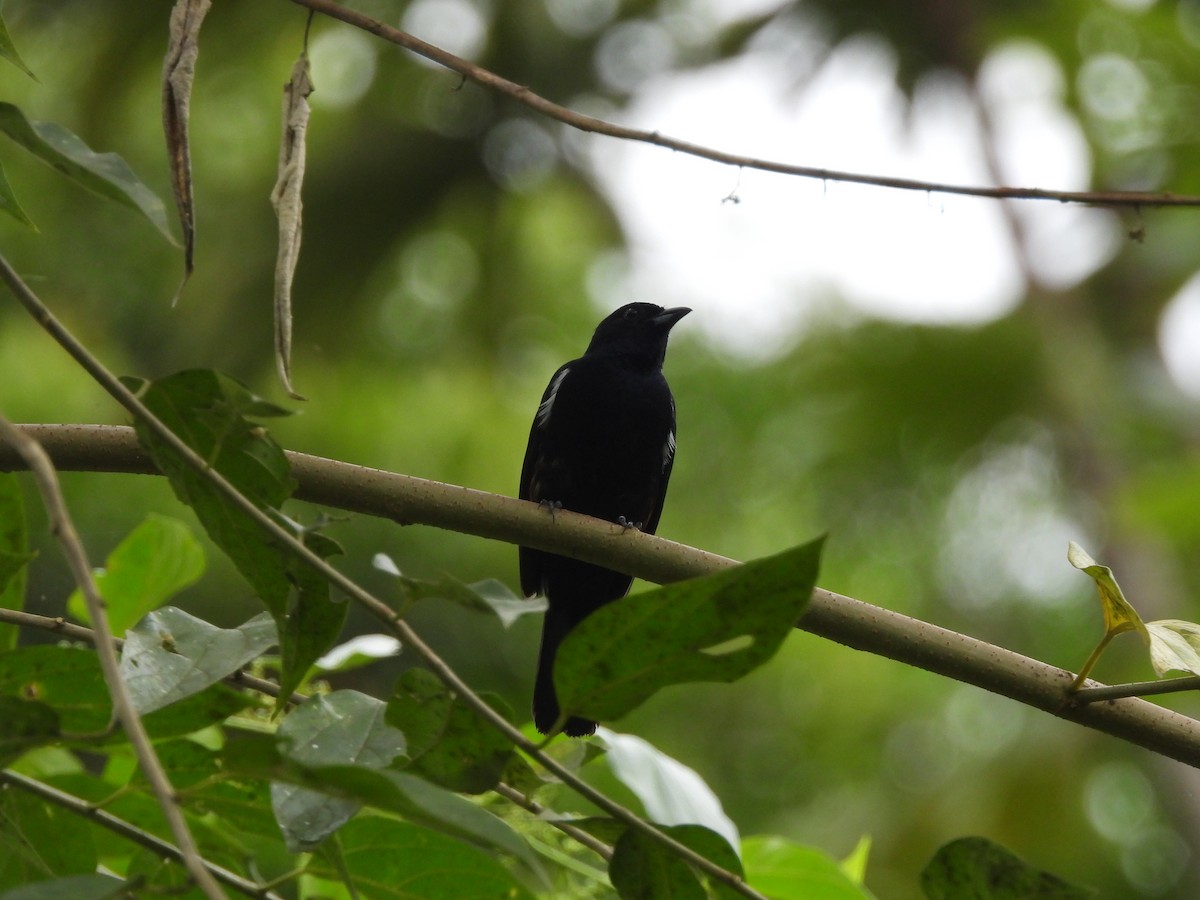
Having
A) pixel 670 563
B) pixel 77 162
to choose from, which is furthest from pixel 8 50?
pixel 670 563

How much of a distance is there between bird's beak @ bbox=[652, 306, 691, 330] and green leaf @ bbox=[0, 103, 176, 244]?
9.09 feet

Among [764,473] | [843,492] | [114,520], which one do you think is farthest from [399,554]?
[764,473]

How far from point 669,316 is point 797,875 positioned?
2306mm

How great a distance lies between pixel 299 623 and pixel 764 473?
52.0 ft

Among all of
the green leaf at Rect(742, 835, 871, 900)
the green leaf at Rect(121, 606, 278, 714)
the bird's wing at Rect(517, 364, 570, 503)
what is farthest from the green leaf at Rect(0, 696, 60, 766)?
the bird's wing at Rect(517, 364, 570, 503)

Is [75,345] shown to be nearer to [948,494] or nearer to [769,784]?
[769,784]

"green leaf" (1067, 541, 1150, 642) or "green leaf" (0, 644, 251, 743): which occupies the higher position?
"green leaf" (1067, 541, 1150, 642)

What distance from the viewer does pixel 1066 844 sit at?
9.27 metres

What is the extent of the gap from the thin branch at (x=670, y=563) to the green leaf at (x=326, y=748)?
1.09 ft

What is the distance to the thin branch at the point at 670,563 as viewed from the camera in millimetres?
1395

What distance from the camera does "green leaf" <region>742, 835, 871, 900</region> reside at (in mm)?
1860

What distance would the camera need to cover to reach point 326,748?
3.71 feet

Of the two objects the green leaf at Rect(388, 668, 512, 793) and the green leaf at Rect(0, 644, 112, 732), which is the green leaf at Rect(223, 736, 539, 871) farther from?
the green leaf at Rect(0, 644, 112, 732)

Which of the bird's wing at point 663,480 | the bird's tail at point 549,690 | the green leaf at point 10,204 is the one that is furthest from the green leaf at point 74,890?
the bird's wing at point 663,480
